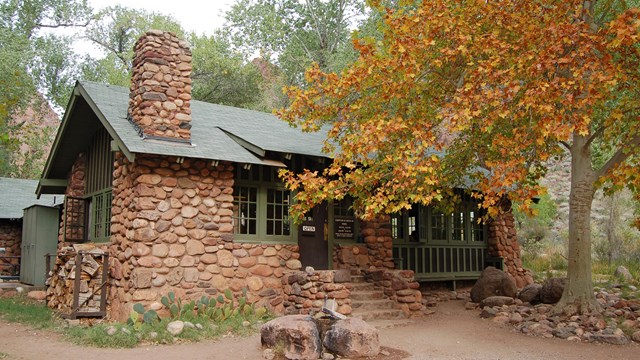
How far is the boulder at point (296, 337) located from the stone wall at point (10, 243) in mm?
15369

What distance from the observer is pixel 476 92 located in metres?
10.2

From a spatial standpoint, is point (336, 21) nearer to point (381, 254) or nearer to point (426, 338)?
point (381, 254)

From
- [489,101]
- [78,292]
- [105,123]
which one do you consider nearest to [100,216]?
[105,123]

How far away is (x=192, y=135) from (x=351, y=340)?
5665 mm

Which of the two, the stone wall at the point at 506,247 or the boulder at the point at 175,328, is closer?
the boulder at the point at 175,328

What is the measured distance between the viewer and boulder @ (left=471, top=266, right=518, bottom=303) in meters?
14.2

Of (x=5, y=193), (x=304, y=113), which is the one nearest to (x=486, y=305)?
(x=304, y=113)

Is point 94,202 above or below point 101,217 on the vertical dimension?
above

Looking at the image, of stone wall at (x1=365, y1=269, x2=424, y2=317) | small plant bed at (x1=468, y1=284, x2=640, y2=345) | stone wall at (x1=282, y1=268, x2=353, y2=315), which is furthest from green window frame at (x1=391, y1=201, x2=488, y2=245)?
stone wall at (x1=282, y1=268, x2=353, y2=315)

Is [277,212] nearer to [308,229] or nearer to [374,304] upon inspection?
[308,229]

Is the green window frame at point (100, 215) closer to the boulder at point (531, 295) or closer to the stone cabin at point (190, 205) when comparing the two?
the stone cabin at point (190, 205)

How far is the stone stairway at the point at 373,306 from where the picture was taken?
11508mm

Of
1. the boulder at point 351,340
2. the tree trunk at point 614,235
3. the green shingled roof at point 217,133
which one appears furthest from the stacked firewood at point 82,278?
the tree trunk at point 614,235

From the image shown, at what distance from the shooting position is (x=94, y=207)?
13.3 meters
